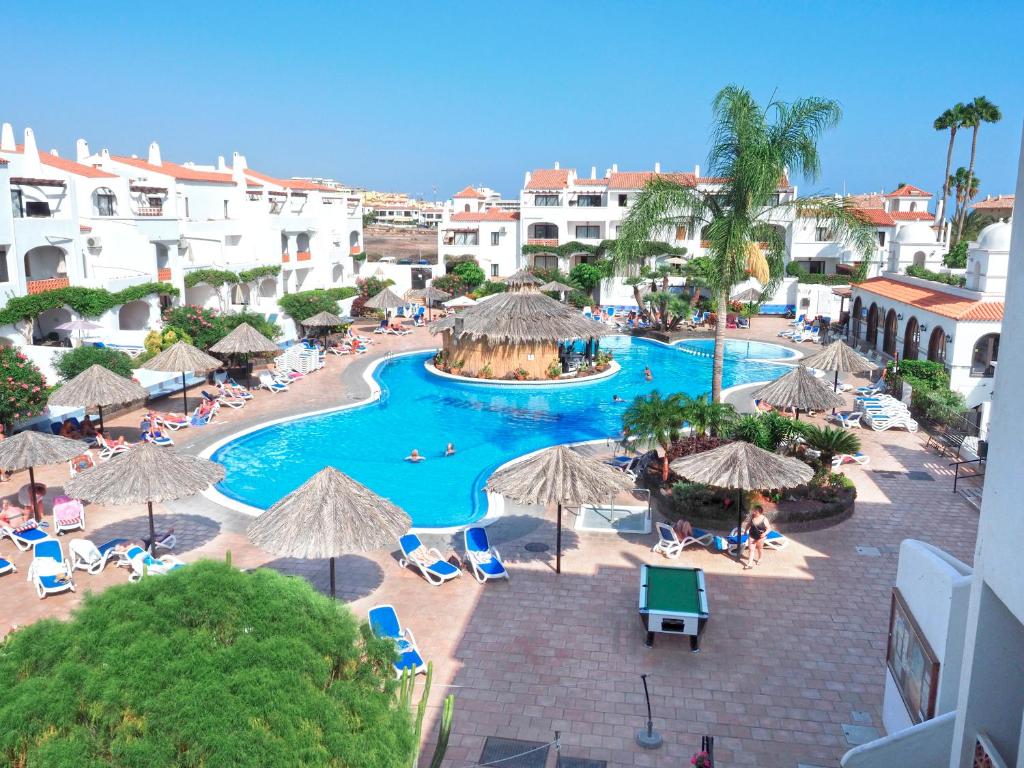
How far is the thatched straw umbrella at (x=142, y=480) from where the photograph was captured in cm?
1313

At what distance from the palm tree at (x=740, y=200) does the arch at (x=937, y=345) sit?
878 centimetres

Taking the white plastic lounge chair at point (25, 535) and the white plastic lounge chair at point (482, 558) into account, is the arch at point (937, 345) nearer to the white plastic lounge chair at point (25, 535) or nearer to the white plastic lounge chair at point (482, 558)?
the white plastic lounge chair at point (482, 558)

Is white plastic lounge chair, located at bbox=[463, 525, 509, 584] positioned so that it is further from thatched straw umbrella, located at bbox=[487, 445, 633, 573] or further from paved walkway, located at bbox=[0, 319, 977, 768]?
thatched straw umbrella, located at bbox=[487, 445, 633, 573]

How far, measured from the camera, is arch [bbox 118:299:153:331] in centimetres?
3569

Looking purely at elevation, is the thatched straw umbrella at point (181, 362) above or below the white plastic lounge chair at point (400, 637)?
above

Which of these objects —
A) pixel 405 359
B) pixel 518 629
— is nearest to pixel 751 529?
pixel 518 629

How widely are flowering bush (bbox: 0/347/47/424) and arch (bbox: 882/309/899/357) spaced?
2981 centimetres

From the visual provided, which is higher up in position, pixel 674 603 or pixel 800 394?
pixel 800 394

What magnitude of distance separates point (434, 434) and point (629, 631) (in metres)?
13.0

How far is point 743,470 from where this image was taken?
1371cm

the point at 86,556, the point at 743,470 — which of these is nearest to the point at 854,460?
the point at 743,470

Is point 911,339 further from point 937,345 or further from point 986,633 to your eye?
point 986,633

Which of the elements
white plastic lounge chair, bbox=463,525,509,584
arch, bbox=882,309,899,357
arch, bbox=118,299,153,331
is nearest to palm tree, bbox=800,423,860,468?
white plastic lounge chair, bbox=463,525,509,584

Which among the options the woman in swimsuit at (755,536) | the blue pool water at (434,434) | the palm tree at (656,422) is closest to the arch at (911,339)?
the blue pool water at (434,434)
